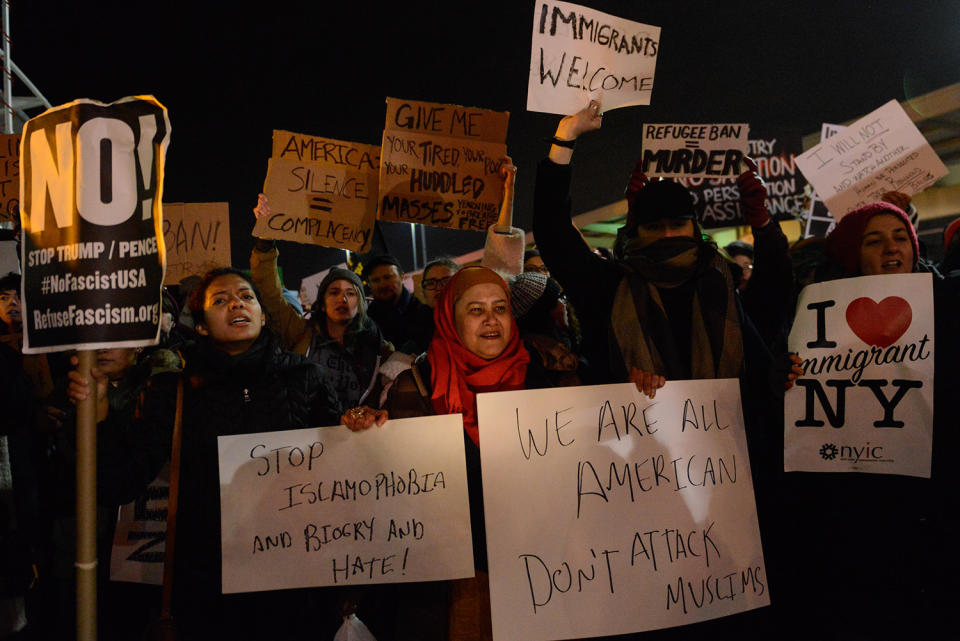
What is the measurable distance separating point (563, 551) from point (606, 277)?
116cm

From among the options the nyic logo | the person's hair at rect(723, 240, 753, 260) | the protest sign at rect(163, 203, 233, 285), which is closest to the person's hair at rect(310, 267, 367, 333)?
the protest sign at rect(163, 203, 233, 285)

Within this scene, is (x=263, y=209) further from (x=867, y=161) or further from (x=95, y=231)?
(x=867, y=161)

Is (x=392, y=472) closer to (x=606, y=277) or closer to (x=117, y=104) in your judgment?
(x=606, y=277)

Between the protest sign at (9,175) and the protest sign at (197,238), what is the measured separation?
1.19 m

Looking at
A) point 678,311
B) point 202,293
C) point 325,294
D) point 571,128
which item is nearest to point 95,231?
point 202,293

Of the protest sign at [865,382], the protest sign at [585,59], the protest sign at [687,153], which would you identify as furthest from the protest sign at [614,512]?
the protest sign at [687,153]

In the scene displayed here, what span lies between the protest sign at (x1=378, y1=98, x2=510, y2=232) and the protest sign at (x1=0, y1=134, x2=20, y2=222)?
2.87 m

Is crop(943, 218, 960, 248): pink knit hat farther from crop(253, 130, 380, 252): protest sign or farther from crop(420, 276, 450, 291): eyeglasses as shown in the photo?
crop(253, 130, 380, 252): protest sign

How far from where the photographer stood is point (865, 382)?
103 inches

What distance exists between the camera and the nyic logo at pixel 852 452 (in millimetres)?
2590

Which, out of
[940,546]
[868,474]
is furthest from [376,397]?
[940,546]

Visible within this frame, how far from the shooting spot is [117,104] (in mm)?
1958

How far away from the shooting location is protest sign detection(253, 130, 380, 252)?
14.1 ft

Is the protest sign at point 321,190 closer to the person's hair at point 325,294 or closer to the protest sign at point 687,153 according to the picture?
the person's hair at point 325,294
